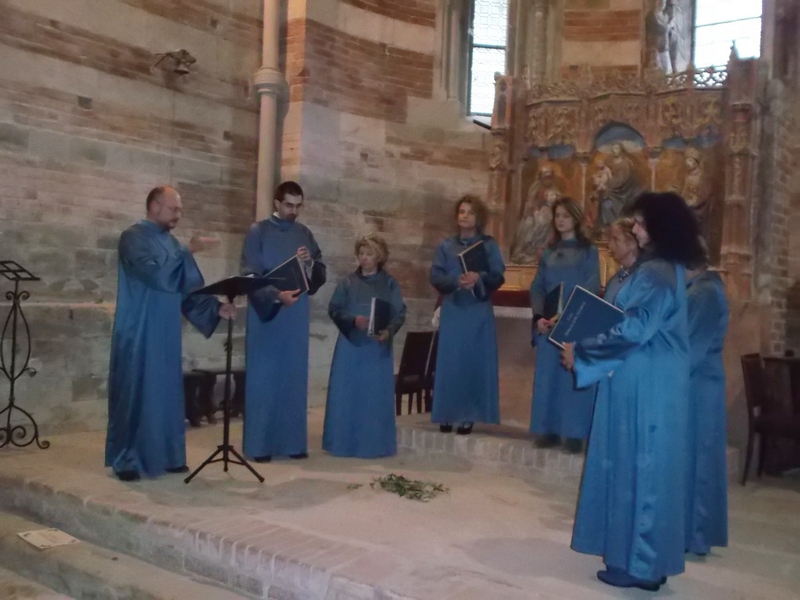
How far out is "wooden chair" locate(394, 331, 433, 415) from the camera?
766cm

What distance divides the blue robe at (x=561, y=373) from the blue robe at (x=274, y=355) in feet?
5.54

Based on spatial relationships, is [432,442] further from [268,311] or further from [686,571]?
[686,571]

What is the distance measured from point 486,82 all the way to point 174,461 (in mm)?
7672

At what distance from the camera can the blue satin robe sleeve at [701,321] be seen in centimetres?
413

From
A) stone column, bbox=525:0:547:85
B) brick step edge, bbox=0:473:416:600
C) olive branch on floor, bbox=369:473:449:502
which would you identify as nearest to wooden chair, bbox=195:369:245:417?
brick step edge, bbox=0:473:416:600

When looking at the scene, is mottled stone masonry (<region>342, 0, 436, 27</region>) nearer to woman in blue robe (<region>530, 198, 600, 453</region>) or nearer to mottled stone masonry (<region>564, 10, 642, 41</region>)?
mottled stone masonry (<region>564, 10, 642, 41</region>)

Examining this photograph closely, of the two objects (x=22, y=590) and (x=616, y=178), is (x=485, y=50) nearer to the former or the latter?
(x=616, y=178)

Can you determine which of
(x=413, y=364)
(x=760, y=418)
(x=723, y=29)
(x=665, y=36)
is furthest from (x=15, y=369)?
(x=723, y=29)

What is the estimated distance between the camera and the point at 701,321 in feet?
13.6

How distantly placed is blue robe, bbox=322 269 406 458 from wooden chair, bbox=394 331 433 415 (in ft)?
5.12

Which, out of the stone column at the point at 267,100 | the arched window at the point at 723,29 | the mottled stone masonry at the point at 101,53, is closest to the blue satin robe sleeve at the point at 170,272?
the mottled stone masonry at the point at 101,53

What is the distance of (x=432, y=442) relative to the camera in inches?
246

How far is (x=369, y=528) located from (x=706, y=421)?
183 centimetres

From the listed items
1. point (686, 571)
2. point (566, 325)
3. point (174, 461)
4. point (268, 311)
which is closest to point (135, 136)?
point (268, 311)
